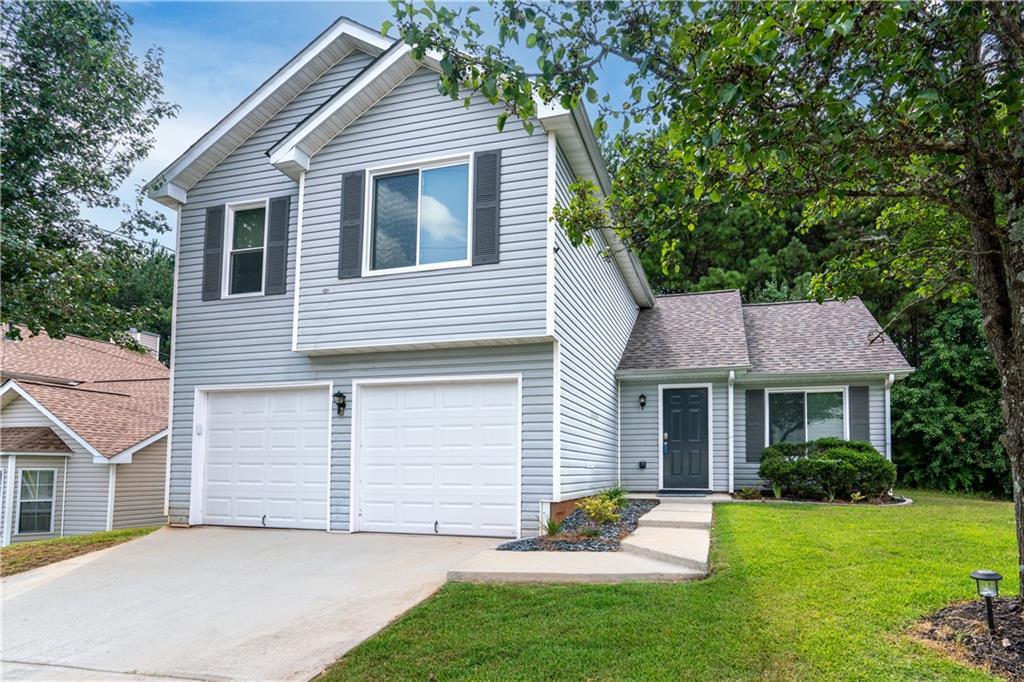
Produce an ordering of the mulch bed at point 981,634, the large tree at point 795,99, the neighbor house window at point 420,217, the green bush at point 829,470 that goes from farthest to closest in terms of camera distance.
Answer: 1. the green bush at point 829,470
2. the neighbor house window at point 420,217
3. the mulch bed at point 981,634
4. the large tree at point 795,99

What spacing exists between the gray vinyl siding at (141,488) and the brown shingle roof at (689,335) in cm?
1118

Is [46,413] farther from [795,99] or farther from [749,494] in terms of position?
[795,99]

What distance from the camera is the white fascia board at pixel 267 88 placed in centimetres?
990

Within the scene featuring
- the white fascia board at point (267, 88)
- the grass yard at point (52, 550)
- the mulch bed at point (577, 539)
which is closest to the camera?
the mulch bed at point (577, 539)

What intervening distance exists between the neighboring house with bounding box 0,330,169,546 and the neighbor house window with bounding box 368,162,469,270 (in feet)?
27.8

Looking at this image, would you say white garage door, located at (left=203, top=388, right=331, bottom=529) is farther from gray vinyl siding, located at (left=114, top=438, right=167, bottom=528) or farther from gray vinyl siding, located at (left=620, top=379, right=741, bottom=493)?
gray vinyl siding, located at (left=114, top=438, right=167, bottom=528)

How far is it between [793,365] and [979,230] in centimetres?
862

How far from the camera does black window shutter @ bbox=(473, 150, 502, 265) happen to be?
8.55 m

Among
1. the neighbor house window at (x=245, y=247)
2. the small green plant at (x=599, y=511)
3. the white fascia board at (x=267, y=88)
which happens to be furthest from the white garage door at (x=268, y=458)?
the small green plant at (x=599, y=511)

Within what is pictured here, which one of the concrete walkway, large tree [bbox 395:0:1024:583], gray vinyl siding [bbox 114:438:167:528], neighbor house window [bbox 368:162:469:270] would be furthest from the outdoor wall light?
gray vinyl siding [bbox 114:438:167:528]

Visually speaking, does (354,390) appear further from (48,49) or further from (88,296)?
(48,49)

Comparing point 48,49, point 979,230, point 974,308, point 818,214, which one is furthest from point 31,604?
point 974,308

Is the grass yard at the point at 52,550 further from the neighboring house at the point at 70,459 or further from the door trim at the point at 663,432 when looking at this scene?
the door trim at the point at 663,432

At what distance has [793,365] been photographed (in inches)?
516
